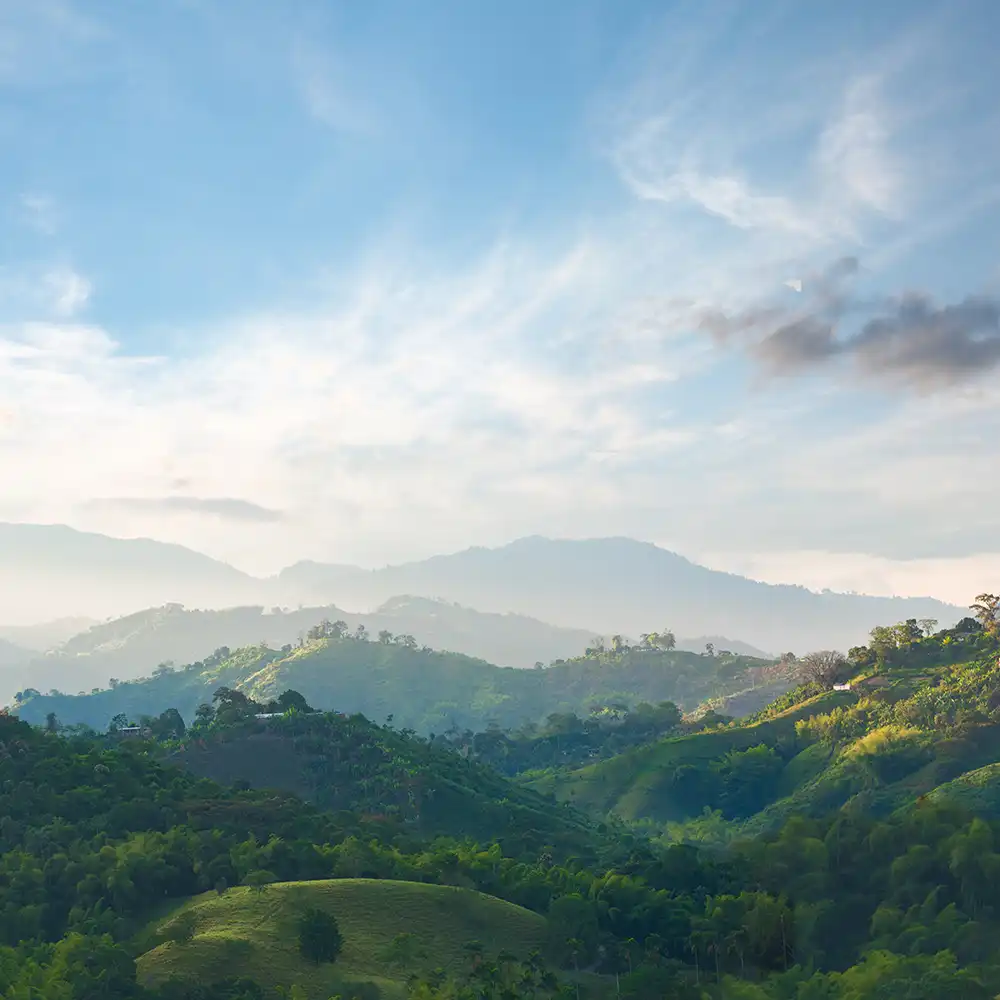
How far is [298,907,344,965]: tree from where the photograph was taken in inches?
2498

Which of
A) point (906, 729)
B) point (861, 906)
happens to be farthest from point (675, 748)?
point (861, 906)

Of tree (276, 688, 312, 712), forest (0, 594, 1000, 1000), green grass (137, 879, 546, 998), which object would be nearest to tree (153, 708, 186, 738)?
tree (276, 688, 312, 712)

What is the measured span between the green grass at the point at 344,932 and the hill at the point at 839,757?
266ft

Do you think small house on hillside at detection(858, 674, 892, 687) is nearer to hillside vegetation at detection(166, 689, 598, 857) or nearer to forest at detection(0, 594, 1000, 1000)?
forest at detection(0, 594, 1000, 1000)

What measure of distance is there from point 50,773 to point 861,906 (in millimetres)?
71019

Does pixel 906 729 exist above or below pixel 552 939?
above

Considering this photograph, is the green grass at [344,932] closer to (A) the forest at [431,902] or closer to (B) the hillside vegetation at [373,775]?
(A) the forest at [431,902]

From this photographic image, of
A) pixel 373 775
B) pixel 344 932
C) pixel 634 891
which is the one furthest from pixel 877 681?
pixel 344 932

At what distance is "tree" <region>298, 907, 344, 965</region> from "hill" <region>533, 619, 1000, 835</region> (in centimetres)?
9371

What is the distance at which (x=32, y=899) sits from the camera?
7500 centimetres

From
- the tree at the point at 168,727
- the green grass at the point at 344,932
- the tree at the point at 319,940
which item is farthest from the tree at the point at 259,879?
the tree at the point at 168,727

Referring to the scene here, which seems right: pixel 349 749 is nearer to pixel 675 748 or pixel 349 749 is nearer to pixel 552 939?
pixel 675 748

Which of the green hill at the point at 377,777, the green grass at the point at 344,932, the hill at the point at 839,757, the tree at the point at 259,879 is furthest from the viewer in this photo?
the hill at the point at 839,757

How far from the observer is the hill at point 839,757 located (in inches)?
5886
